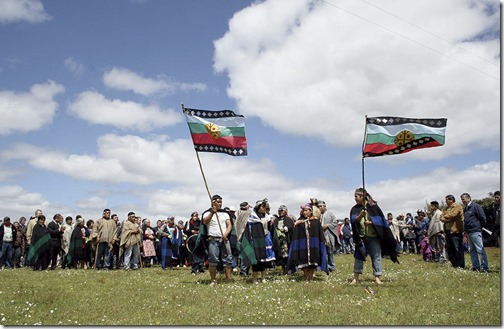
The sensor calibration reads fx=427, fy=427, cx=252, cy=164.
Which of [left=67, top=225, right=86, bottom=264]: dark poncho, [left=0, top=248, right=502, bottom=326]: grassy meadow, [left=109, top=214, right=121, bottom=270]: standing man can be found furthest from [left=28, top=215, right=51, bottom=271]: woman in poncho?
[left=0, top=248, right=502, bottom=326]: grassy meadow

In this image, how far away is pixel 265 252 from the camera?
1265 centimetres

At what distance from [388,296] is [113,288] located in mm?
6849

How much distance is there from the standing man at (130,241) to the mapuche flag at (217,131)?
Answer: 7.93 meters

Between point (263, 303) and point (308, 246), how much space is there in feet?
12.8

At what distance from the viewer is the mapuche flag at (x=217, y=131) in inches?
511

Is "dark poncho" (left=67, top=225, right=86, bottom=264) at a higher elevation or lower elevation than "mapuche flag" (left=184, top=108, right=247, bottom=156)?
lower

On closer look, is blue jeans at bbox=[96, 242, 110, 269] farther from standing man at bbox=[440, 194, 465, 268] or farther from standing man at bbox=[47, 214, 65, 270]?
standing man at bbox=[440, 194, 465, 268]

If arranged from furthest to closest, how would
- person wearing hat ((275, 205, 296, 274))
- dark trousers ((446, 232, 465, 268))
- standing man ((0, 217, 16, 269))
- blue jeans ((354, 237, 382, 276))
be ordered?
1. standing man ((0, 217, 16, 269))
2. person wearing hat ((275, 205, 296, 274))
3. dark trousers ((446, 232, 465, 268))
4. blue jeans ((354, 237, 382, 276))

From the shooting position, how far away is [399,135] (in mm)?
11586

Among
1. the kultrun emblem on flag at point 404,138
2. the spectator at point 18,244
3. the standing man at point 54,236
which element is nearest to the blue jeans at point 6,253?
the spectator at point 18,244

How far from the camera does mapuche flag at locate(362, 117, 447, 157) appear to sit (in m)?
11.5

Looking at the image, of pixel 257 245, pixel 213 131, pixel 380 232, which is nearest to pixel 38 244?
pixel 213 131

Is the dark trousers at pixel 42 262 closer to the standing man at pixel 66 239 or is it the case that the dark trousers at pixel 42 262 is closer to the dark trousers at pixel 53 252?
the dark trousers at pixel 53 252

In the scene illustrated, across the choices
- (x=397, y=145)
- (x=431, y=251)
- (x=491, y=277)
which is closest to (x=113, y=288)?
(x=397, y=145)
